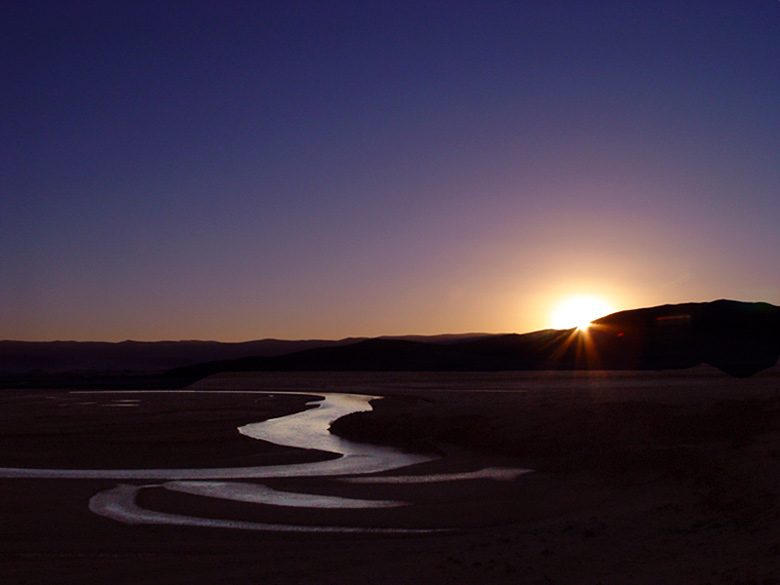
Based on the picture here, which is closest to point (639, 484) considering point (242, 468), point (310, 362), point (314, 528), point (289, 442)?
point (314, 528)

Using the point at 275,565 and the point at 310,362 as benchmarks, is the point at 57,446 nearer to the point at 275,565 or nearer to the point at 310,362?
the point at 275,565

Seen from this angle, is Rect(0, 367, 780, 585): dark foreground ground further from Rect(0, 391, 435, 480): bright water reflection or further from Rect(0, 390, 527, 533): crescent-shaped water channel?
Rect(0, 391, 435, 480): bright water reflection

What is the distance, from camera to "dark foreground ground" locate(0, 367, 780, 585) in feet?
30.5

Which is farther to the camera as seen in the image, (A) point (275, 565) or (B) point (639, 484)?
(B) point (639, 484)

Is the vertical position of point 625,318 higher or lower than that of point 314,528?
higher

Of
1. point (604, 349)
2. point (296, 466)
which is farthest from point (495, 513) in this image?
point (604, 349)

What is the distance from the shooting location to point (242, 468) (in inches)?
787

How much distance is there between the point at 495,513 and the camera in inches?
527

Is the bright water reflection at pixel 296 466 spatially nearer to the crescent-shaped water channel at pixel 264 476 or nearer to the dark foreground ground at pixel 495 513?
the crescent-shaped water channel at pixel 264 476

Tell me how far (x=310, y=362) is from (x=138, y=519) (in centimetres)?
10702

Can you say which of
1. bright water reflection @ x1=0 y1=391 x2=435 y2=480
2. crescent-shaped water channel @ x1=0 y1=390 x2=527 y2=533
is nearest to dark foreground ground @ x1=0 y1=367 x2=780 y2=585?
Result: crescent-shaped water channel @ x1=0 y1=390 x2=527 y2=533

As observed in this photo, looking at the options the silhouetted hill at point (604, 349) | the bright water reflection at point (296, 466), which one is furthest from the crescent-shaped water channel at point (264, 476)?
the silhouetted hill at point (604, 349)

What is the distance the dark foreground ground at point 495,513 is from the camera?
366 inches

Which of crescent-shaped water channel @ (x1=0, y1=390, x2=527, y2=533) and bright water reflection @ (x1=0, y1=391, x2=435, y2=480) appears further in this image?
bright water reflection @ (x1=0, y1=391, x2=435, y2=480)
